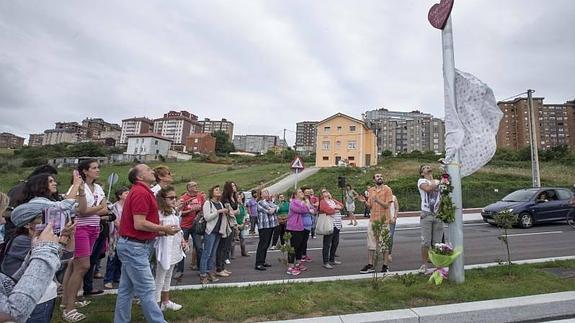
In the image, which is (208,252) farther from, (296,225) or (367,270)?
(367,270)

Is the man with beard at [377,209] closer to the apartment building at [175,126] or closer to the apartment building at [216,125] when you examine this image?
the apartment building at [175,126]

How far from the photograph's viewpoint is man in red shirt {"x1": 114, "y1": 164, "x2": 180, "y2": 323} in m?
3.28

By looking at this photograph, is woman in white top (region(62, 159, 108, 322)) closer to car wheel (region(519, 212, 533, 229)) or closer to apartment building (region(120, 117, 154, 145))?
car wheel (region(519, 212, 533, 229))

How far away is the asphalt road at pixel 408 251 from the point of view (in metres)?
6.46

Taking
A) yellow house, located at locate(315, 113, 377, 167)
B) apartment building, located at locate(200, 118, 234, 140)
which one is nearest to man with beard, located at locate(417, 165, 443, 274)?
yellow house, located at locate(315, 113, 377, 167)

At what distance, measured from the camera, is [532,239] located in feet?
32.6

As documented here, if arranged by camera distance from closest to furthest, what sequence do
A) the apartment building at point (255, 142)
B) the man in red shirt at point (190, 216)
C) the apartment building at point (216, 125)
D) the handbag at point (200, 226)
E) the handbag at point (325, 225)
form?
1. the handbag at point (200, 226)
2. the man in red shirt at point (190, 216)
3. the handbag at point (325, 225)
4. the apartment building at point (255, 142)
5. the apartment building at point (216, 125)

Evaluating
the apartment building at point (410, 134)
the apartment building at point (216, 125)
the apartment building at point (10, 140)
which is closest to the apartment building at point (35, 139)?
the apartment building at point (10, 140)

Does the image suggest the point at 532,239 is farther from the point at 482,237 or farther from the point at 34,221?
the point at 34,221

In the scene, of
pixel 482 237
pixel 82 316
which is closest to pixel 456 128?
pixel 82 316

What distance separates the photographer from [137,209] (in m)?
3.29

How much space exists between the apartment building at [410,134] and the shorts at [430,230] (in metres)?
97.7

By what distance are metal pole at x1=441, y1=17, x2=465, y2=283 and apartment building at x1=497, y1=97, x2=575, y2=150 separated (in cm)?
7806

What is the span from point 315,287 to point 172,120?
427ft
